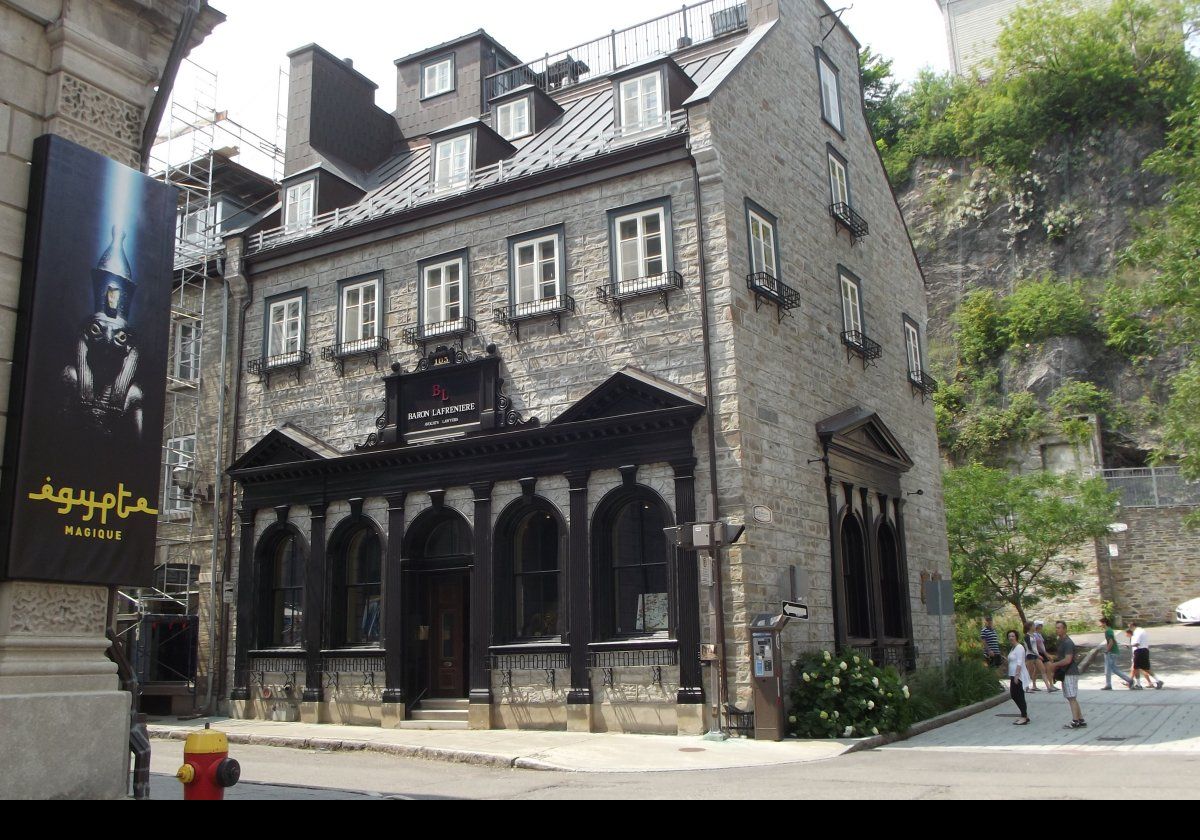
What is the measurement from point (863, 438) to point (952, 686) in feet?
16.9

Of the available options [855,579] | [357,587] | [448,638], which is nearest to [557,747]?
[448,638]

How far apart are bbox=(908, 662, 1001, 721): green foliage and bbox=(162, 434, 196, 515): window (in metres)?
15.7

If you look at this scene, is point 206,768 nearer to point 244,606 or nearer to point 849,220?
point 244,606

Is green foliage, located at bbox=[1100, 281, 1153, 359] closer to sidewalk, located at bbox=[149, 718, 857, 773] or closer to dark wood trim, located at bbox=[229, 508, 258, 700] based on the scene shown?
sidewalk, located at bbox=[149, 718, 857, 773]

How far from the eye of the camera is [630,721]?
54.7 ft

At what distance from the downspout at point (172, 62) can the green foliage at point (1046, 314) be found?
1578 inches

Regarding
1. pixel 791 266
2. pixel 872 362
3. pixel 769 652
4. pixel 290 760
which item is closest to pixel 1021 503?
pixel 872 362

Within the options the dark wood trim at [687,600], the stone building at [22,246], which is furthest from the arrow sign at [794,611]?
the stone building at [22,246]

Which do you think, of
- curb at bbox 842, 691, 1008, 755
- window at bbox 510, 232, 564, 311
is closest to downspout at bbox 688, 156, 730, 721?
curb at bbox 842, 691, 1008, 755

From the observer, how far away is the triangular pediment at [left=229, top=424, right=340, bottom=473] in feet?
69.0

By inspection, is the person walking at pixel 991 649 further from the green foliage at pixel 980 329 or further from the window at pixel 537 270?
the green foliage at pixel 980 329

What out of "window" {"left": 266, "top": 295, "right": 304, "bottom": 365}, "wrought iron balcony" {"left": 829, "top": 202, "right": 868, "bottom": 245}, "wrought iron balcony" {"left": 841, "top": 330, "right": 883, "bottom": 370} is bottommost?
"wrought iron balcony" {"left": 841, "top": 330, "right": 883, "bottom": 370}

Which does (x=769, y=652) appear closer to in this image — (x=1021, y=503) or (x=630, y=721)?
(x=630, y=721)

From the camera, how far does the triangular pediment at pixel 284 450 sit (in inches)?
828
